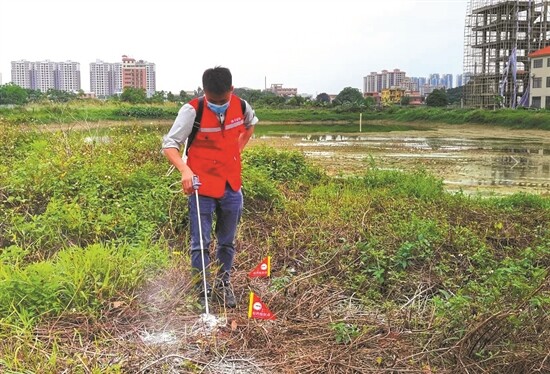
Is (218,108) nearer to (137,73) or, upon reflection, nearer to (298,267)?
(298,267)

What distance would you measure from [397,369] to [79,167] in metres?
4.15

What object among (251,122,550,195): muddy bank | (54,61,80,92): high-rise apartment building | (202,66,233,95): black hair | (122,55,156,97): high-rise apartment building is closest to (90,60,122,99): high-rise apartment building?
(54,61,80,92): high-rise apartment building

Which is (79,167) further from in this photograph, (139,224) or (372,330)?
(372,330)

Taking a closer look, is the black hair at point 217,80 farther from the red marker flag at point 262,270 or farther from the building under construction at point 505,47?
the building under construction at point 505,47

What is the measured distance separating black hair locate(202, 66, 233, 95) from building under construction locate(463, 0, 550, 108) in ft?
139

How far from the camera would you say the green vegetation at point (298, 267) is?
2604 millimetres

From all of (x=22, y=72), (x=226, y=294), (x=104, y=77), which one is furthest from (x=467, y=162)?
(x=22, y=72)

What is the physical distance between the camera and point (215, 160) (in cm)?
316

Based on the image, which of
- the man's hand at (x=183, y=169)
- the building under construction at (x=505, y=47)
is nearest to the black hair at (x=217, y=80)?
the man's hand at (x=183, y=169)

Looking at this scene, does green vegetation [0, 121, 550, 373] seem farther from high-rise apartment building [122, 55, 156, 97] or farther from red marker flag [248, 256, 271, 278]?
high-rise apartment building [122, 55, 156, 97]

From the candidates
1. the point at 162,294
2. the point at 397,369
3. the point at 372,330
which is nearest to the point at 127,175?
the point at 162,294

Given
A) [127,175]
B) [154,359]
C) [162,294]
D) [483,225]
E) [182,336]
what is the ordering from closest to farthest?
[154,359] → [182,336] → [162,294] → [483,225] → [127,175]

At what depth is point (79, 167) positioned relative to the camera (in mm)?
5555

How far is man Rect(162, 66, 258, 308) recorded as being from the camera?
9.98 ft
